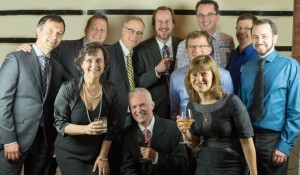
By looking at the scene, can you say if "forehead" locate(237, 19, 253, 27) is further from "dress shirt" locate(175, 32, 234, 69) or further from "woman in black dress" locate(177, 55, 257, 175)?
"woman in black dress" locate(177, 55, 257, 175)

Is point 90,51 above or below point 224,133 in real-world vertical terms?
above

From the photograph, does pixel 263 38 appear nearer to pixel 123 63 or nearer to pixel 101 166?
pixel 123 63

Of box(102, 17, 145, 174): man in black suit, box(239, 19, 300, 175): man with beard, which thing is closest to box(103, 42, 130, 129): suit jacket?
box(102, 17, 145, 174): man in black suit

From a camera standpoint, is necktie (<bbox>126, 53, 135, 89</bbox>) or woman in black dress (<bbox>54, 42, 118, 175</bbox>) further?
necktie (<bbox>126, 53, 135, 89</bbox>)

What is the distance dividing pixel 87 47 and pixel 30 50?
1.46ft

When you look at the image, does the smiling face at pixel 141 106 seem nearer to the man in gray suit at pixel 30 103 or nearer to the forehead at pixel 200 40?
the forehead at pixel 200 40

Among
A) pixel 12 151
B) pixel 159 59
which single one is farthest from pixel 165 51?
pixel 12 151

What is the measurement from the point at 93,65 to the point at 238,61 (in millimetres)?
1262

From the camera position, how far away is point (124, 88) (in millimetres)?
3178

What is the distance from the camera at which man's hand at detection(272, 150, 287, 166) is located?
2629mm

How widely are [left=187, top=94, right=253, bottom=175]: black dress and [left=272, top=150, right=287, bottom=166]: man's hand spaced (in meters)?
0.44

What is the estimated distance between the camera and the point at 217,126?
7.38 ft

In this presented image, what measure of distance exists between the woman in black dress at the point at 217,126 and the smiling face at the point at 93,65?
0.69 m

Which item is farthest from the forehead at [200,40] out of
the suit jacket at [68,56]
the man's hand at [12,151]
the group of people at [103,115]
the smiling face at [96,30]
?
the man's hand at [12,151]
